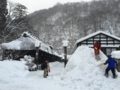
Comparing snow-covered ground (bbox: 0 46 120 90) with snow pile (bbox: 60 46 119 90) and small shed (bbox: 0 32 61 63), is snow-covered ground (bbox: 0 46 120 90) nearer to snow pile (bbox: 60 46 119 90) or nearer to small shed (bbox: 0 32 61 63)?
snow pile (bbox: 60 46 119 90)

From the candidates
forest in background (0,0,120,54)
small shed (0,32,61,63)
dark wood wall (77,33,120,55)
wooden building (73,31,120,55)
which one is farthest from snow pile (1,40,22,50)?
forest in background (0,0,120,54)

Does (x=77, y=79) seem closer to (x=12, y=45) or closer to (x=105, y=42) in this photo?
(x=12, y=45)

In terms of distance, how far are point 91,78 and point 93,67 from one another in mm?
939

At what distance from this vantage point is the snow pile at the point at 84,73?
396 inches

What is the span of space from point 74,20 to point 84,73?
9811 cm

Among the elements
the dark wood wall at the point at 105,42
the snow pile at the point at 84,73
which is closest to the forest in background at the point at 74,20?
the dark wood wall at the point at 105,42

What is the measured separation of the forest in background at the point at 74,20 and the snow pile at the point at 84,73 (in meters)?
73.3

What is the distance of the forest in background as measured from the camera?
97.3 meters

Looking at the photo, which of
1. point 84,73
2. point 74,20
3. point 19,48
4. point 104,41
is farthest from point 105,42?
point 74,20

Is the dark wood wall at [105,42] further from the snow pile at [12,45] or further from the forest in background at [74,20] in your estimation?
the forest in background at [74,20]

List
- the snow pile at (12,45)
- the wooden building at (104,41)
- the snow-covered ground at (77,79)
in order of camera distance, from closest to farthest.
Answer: the snow-covered ground at (77,79) < the snow pile at (12,45) < the wooden building at (104,41)

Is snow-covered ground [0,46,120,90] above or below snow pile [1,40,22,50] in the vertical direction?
below

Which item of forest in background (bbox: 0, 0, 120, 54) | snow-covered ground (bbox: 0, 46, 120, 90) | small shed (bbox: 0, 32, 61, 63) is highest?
forest in background (bbox: 0, 0, 120, 54)

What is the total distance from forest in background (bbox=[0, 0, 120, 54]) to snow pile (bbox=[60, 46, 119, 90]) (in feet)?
240
